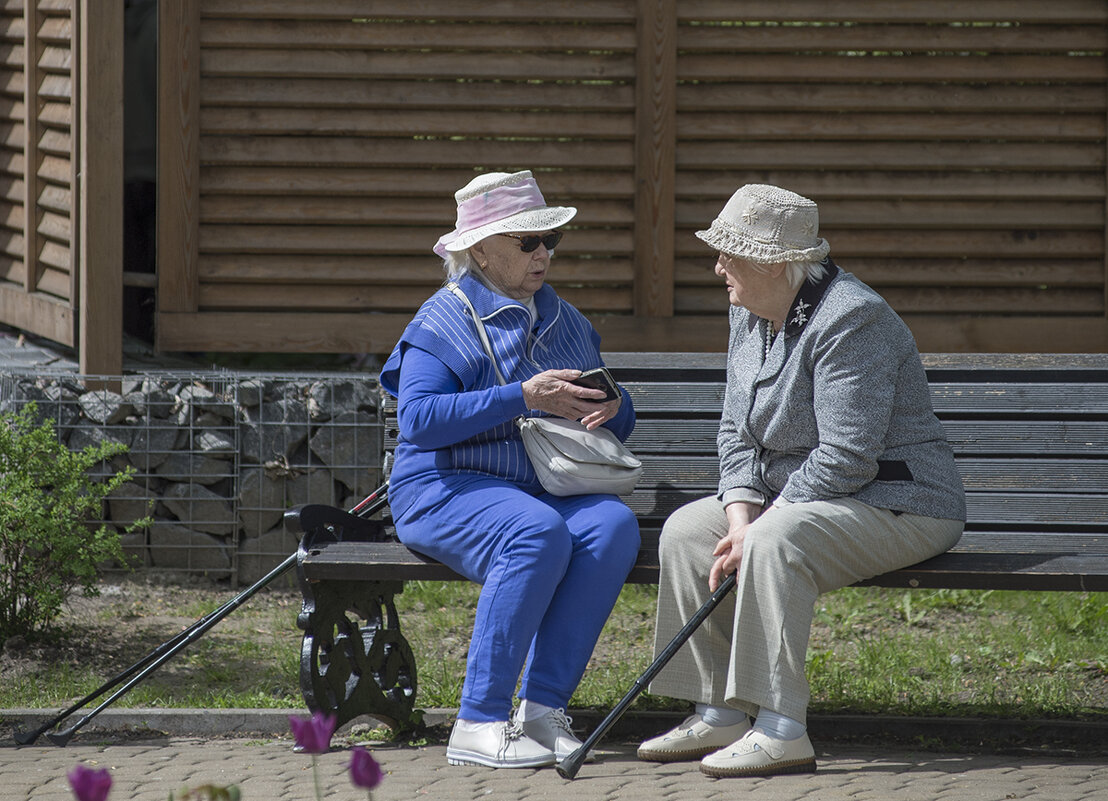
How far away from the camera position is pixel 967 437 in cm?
431

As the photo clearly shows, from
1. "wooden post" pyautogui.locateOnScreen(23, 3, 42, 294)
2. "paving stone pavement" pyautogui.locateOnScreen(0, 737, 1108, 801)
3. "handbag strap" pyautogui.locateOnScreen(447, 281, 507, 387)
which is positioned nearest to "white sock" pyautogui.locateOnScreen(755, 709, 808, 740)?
"paving stone pavement" pyautogui.locateOnScreen(0, 737, 1108, 801)

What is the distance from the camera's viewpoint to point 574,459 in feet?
12.5

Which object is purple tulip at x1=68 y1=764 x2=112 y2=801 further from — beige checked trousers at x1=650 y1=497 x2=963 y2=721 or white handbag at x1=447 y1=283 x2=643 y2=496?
white handbag at x1=447 y1=283 x2=643 y2=496

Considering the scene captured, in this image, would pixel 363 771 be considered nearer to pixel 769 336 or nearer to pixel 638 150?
pixel 769 336

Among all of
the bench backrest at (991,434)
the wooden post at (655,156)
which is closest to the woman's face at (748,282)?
the bench backrest at (991,434)

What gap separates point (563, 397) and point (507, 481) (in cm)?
32

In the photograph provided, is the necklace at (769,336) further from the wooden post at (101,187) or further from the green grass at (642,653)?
the wooden post at (101,187)

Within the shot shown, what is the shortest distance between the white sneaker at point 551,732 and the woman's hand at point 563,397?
31.3 inches

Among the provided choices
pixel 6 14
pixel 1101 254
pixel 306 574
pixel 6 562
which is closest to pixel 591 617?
pixel 306 574

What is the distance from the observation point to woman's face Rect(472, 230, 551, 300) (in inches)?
159

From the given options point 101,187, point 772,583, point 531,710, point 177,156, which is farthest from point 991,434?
point 101,187

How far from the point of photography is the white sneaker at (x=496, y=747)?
3.50m

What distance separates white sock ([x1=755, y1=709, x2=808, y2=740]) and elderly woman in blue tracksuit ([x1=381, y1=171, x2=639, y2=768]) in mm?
493

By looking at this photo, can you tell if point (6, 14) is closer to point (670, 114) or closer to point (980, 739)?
point (670, 114)
